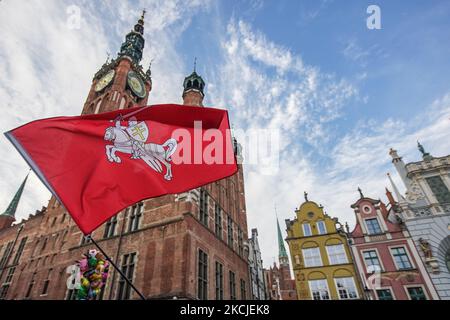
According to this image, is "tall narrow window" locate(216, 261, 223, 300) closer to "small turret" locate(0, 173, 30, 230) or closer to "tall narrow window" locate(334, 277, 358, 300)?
"tall narrow window" locate(334, 277, 358, 300)

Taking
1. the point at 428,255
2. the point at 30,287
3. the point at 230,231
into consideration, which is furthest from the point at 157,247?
the point at 428,255

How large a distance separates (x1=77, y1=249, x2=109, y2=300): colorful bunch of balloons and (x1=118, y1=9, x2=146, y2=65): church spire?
1389 inches

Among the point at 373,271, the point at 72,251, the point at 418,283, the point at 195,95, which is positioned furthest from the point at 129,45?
the point at 418,283

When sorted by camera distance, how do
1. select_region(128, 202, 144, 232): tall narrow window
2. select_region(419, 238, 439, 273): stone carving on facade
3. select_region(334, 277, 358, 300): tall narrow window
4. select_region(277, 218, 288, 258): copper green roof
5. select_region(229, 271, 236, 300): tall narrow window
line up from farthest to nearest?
select_region(277, 218, 288, 258): copper green roof < select_region(334, 277, 358, 300): tall narrow window < select_region(419, 238, 439, 273): stone carving on facade < select_region(229, 271, 236, 300): tall narrow window < select_region(128, 202, 144, 232): tall narrow window

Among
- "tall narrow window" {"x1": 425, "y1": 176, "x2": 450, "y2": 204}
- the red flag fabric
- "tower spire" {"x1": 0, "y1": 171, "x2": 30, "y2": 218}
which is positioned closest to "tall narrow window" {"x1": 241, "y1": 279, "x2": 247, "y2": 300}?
"tall narrow window" {"x1": 425, "y1": 176, "x2": 450, "y2": 204}

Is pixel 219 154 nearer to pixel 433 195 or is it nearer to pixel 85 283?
pixel 85 283

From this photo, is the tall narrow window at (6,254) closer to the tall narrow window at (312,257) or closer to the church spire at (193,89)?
the church spire at (193,89)

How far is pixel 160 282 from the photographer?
47.5 feet

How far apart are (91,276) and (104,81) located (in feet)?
97.3

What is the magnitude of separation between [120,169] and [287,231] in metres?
24.1

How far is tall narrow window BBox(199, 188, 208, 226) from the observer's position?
1898 cm

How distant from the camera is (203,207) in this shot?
19688 mm

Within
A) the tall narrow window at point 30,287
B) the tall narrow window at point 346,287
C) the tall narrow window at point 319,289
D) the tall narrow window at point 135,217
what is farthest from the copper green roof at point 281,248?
the tall narrow window at point 30,287

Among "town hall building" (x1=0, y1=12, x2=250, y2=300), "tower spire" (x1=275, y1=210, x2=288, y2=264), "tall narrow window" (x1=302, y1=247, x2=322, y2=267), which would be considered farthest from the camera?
"tower spire" (x1=275, y1=210, x2=288, y2=264)
